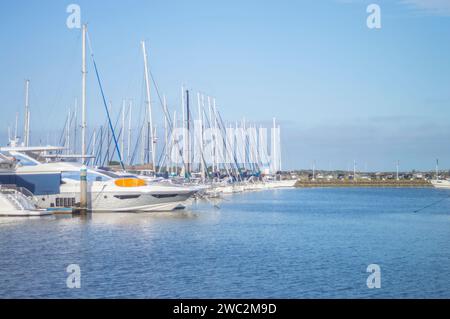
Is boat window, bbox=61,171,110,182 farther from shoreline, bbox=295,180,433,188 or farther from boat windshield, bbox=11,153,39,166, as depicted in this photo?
shoreline, bbox=295,180,433,188

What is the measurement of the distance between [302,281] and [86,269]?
906 cm

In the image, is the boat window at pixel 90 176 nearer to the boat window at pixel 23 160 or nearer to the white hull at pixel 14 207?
the boat window at pixel 23 160

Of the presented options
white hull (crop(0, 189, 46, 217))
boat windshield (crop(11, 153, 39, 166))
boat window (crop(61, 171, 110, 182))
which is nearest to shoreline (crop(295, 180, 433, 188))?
boat window (crop(61, 171, 110, 182))

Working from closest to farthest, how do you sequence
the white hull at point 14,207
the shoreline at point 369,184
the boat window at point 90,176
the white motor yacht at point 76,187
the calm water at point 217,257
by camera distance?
the calm water at point 217,257 → the white hull at point 14,207 → the white motor yacht at point 76,187 → the boat window at point 90,176 → the shoreline at point 369,184

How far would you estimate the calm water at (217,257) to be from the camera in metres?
25.3

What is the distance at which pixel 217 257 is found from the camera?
108 ft

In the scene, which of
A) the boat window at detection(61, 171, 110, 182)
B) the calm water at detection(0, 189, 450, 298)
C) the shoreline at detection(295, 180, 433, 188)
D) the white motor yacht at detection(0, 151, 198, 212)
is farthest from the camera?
the shoreline at detection(295, 180, 433, 188)

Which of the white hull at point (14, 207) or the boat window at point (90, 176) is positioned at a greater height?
the boat window at point (90, 176)

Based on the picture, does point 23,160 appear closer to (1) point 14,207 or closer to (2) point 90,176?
(2) point 90,176

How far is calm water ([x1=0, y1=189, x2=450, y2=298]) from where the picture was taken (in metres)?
25.3

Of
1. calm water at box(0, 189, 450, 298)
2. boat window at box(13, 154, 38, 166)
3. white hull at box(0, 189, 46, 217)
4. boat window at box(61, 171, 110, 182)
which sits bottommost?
calm water at box(0, 189, 450, 298)

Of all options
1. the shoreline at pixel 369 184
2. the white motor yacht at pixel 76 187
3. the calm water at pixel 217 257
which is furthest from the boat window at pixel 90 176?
the shoreline at pixel 369 184
